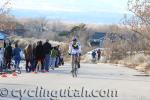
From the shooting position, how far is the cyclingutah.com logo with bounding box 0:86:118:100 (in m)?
20.4

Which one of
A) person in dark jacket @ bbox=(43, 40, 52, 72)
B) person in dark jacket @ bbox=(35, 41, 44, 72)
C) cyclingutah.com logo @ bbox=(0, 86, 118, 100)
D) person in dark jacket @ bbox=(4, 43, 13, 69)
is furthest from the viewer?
person in dark jacket @ bbox=(43, 40, 52, 72)

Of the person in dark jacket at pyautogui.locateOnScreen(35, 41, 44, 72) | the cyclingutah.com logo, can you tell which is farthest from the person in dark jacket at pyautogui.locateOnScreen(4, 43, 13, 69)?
the cyclingutah.com logo

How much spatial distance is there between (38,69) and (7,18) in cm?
3007

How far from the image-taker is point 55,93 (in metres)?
22.0

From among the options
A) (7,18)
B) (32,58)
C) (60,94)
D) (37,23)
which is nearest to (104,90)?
(60,94)

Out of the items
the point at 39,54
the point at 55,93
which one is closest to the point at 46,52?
the point at 39,54

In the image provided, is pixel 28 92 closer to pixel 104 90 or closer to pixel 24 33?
pixel 104 90

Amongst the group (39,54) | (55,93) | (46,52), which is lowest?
(55,93)

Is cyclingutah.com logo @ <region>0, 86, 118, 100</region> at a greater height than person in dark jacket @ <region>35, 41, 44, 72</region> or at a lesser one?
lesser

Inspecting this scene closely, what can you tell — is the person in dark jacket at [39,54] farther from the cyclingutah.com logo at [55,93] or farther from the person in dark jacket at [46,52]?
the cyclingutah.com logo at [55,93]

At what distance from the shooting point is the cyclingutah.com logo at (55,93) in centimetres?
2044

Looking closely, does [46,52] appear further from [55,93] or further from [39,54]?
[55,93]

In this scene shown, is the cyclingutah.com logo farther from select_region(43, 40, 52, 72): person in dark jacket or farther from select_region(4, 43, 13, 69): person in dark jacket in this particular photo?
select_region(43, 40, 52, 72): person in dark jacket

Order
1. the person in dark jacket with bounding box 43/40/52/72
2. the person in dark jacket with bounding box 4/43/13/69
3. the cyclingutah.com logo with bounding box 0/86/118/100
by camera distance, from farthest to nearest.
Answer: the person in dark jacket with bounding box 43/40/52/72 → the person in dark jacket with bounding box 4/43/13/69 → the cyclingutah.com logo with bounding box 0/86/118/100
